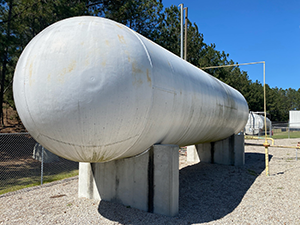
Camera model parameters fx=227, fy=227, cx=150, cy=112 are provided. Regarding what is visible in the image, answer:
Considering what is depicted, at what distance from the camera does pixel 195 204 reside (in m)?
5.23

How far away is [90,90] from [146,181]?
7.65 feet

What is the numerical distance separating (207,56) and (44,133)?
25.1 meters

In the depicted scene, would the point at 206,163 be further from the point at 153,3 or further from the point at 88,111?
the point at 153,3

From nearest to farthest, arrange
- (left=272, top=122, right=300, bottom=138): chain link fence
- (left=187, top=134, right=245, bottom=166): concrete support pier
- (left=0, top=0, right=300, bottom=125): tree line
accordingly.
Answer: (left=187, top=134, right=245, bottom=166): concrete support pier, (left=0, top=0, right=300, bottom=125): tree line, (left=272, top=122, right=300, bottom=138): chain link fence

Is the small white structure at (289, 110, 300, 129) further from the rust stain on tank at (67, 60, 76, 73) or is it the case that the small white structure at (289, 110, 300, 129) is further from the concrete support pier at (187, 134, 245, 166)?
the rust stain on tank at (67, 60, 76, 73)

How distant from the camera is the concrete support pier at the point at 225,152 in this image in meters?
9.38

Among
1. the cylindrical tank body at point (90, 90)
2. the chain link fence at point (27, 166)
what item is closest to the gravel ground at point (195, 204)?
the chain link fence at point (27, 166)

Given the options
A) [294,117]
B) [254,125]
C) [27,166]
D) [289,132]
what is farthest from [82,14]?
[294,117]

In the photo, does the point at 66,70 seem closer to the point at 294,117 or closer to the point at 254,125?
the point at 254,125

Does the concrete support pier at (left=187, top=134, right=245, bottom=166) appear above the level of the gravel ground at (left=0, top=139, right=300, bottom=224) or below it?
above

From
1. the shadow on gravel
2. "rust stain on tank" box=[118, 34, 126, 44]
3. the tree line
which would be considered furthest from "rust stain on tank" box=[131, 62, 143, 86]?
the tree line

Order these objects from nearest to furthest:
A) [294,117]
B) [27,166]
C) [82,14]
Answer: [27,166] < [82,14] < [294,117]

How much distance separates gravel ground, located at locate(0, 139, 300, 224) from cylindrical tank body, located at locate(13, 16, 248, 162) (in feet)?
4.97

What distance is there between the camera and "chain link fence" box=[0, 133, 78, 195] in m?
7.64
